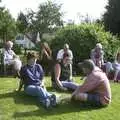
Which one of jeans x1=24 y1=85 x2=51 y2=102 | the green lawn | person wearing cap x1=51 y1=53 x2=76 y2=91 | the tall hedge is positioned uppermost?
the tall hedge

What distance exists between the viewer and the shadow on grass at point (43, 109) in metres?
10.8

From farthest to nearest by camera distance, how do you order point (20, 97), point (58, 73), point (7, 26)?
point (7, 26) < point (58, 73) < point (20, 97)

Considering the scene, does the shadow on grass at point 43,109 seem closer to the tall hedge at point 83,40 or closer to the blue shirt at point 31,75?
the blue shirt at point 31,75

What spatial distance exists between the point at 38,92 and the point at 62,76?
298 centimetres

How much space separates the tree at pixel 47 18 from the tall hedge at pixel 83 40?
181 ft

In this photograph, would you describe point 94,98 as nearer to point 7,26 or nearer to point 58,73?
point 58,73

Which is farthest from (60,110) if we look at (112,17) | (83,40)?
(112,17)

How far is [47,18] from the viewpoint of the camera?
8225 centimetres

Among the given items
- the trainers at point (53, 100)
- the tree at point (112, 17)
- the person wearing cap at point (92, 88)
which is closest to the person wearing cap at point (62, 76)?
the person wearing cap at point (92, 88)

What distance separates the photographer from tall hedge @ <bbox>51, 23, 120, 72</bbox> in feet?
76.2

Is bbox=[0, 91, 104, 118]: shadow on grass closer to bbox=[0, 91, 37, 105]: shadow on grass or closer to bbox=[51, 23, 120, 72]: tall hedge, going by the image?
bbox=[0, 91, 37, 105]: shadow on grass

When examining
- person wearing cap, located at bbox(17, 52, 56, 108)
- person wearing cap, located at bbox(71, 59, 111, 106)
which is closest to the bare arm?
person wearing cap, located at bbox(17, 52, 56, 108)

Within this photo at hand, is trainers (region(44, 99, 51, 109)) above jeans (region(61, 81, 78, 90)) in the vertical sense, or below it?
below

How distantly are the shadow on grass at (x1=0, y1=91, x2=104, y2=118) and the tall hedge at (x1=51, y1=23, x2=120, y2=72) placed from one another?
34.8ft
